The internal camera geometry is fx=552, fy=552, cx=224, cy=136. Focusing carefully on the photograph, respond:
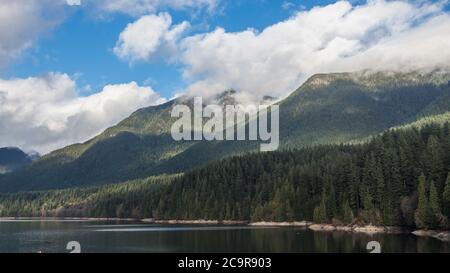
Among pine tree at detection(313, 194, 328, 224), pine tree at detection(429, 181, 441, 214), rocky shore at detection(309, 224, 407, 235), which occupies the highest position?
pine tree at detection(429, 181, 441, 214)

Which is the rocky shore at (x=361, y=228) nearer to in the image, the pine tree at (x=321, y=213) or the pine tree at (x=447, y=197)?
the pine tree at (x=321, y=213)

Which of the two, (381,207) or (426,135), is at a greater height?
(426,135)

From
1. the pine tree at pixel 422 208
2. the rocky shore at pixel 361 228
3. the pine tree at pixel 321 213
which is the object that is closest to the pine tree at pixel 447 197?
the pine tree at pixel 422 208

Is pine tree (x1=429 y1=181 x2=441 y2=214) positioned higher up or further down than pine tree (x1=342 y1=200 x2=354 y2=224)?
higher up

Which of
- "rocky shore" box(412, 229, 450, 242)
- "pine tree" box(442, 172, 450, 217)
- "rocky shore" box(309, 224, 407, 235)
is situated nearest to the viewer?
"rocky shore" box(412, 229, 450, 242)

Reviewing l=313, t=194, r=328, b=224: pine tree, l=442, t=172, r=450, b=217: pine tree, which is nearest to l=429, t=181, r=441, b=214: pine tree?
l=442, t=172, r=450, b=217: pine tree

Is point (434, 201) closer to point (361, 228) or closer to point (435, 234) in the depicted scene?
point (435, 234)

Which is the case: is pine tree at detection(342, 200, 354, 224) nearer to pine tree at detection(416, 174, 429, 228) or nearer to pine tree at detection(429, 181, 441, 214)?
pine tree at detection(416, 174, 429, 228)

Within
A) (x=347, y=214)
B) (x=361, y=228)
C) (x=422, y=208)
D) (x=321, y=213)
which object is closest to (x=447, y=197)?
(x=422, y=208)

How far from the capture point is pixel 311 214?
17725 centimetres

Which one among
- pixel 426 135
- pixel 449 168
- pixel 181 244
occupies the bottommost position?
pixel 181 244
